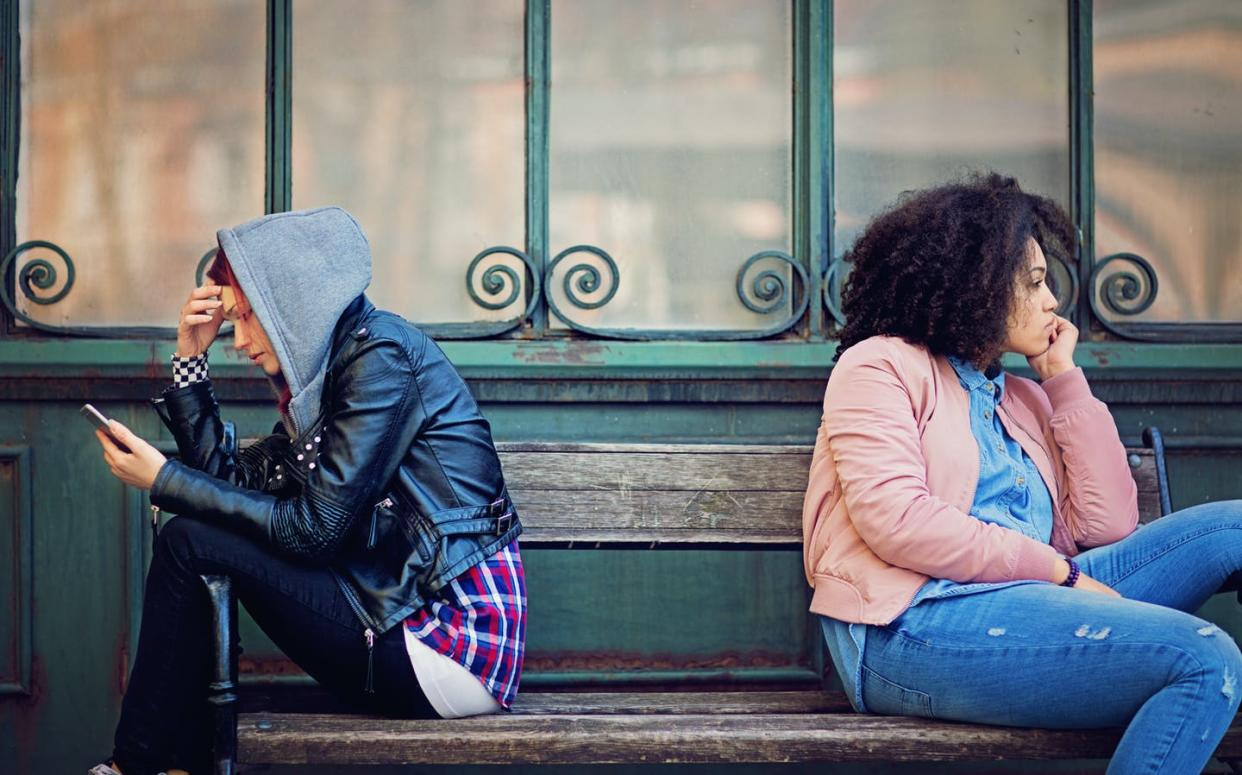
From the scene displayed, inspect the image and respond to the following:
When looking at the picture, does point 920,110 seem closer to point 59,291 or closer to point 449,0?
point 449,0

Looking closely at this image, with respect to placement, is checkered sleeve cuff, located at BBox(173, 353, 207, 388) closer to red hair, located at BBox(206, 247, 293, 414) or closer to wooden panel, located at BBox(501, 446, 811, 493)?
red hair, located at BBox(206, 247, 293, 414)

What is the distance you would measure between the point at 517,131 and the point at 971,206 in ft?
5.14

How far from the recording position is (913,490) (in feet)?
8.85

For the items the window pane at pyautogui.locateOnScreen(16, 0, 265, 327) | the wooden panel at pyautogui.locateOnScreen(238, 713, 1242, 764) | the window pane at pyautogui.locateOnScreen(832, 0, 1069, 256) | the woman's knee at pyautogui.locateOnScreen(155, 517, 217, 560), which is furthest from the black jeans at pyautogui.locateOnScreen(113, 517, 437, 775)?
the window pane at pyautogui.locateOnScreen(832, 0, 1069, 256)

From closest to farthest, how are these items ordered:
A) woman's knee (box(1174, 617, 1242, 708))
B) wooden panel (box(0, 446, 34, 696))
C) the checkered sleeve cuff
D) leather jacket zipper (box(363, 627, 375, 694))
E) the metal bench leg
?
woman's knee (box(1174, 617, 1242, 708)) < the metal bench leg < leather jacket zipper (box(363, 627, 375, 694)) < the checkered sleeve cuff < wooden panel (box(0, 446, 34, 696))

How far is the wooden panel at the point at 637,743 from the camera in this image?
2.59 metres

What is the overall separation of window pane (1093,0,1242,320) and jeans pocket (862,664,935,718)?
200 centimetres

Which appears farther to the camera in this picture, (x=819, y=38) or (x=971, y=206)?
(x=819, y=38)

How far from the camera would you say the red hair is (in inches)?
115

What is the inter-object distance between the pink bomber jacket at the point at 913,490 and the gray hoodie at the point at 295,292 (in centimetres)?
113

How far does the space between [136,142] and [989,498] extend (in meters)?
2.75

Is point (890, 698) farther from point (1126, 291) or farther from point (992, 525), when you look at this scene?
point (1126, 291)

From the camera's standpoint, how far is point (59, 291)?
391cm

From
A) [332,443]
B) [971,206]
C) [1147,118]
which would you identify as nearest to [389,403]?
[332,443]
